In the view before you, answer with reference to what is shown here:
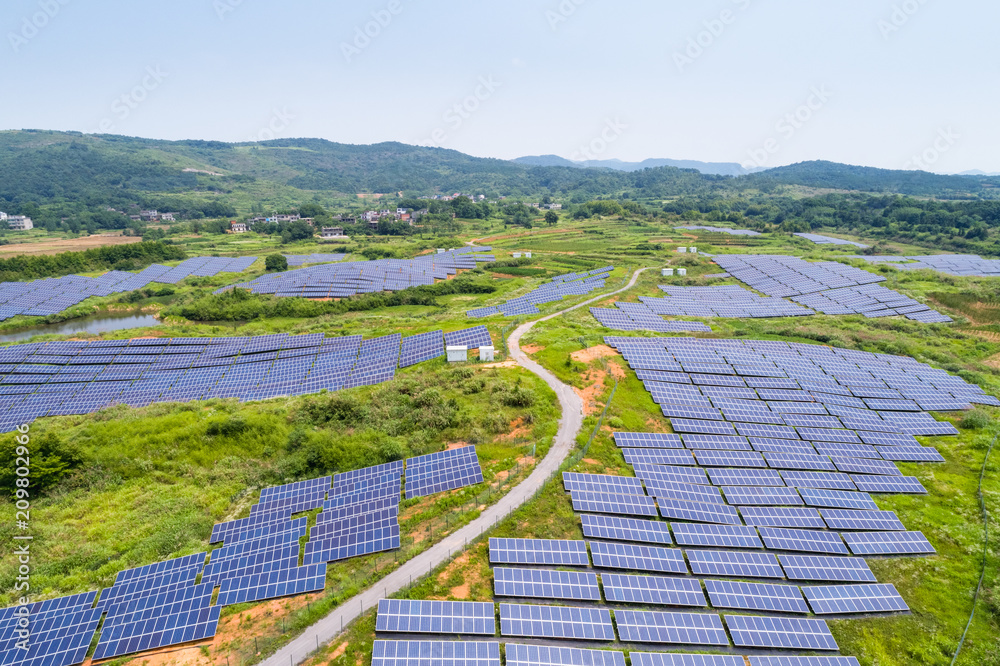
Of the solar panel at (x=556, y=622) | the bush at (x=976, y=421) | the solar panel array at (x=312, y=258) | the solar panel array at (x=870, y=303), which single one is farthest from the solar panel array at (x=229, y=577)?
the solar panel array at (x=312, y=258)

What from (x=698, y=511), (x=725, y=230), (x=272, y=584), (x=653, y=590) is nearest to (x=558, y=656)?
(x=653, y=590)

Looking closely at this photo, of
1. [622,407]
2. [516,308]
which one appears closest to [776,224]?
[516,308]

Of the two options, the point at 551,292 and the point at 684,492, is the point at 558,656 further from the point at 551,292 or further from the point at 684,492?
the point at 551,292

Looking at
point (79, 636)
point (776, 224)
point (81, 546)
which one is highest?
point (776, 224)

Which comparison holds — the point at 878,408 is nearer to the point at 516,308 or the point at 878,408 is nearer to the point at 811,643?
the point at 811,643

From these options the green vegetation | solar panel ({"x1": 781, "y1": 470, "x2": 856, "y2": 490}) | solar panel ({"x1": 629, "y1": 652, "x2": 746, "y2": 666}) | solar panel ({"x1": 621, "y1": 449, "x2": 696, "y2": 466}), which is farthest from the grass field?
the green vegetation

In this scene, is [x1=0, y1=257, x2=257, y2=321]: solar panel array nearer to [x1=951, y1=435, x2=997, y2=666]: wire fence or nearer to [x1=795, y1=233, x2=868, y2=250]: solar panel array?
[x1=951, y1=435, x2=997, y2=666]: wire fence

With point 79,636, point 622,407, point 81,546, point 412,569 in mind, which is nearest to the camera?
point 79,636
